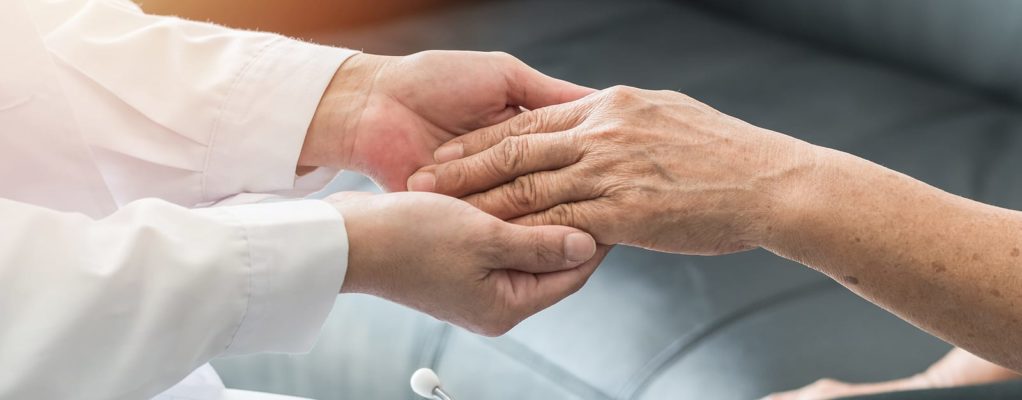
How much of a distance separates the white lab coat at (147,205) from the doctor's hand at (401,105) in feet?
0.10

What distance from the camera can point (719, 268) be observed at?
1.43 metres

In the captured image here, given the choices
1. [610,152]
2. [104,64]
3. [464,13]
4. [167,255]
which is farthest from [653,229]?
[464,13]

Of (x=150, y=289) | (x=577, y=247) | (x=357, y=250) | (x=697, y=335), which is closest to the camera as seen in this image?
(x=150, y=289)

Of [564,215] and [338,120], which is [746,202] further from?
[338,120]

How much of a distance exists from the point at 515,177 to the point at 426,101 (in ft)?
0.47

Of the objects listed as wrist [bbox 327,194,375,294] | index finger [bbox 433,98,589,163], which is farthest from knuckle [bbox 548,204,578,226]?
wrist [bbox 327,194,375,294]

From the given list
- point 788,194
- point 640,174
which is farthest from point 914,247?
point 640,174

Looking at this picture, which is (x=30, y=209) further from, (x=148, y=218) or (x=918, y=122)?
(x=918, y=122)

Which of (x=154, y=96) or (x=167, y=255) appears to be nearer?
(x=167, y=255)

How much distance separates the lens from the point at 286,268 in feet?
3.11

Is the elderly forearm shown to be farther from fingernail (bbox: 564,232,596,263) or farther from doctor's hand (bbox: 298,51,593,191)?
doctor's hand (bbox: 298,51,593,191)

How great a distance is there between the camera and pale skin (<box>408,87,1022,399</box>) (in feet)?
3.34

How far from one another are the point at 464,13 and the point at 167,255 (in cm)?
135

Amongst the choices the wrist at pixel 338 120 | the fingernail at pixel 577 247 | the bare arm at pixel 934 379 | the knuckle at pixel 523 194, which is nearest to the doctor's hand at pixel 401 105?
the wrist at pixel 338 120
